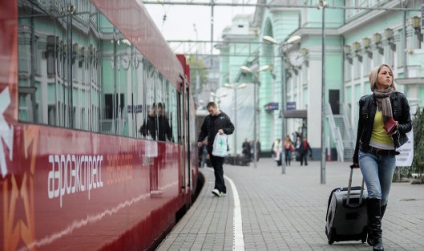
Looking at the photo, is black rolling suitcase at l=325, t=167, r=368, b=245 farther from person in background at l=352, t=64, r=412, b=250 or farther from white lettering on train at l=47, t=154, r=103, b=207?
white lettering on train at l=47, t=154, r=103, b=207

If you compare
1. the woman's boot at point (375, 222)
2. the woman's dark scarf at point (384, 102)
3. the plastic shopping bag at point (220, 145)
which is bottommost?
the woman's boot at point (375, 222)

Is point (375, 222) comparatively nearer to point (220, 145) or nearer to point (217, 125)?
point (220, 145)

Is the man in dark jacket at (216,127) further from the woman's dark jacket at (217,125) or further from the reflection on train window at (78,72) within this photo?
the reflection on train window at (78,72)

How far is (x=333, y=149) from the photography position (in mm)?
59531

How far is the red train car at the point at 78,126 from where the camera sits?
14.0ft

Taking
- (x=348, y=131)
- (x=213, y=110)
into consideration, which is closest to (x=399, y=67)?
(x=348, y=131)

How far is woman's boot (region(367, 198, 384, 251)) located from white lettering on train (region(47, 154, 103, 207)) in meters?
3.18

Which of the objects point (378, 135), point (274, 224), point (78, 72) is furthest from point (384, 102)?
point (274, 224)

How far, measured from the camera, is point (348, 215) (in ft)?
30.6

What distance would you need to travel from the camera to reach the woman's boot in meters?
8.74

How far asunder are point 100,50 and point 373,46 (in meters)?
47.1

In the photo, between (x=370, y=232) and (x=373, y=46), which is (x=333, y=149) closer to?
(x=373, y=46)

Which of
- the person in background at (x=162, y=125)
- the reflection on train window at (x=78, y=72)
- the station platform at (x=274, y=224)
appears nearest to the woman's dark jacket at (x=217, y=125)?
the station platform at (x=274, y=224)

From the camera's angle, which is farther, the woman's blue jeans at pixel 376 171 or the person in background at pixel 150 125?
the person in background at pixel 150 125
